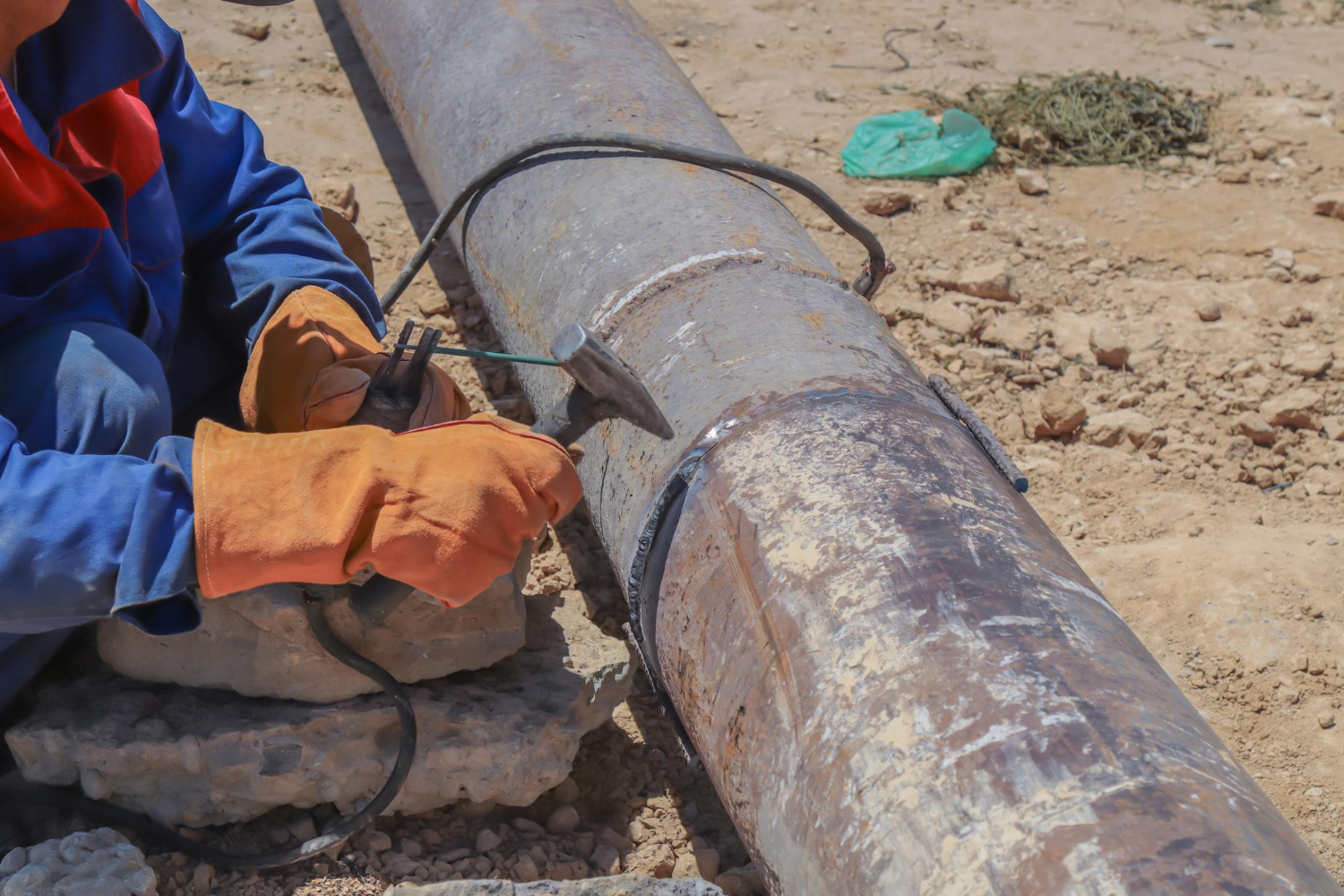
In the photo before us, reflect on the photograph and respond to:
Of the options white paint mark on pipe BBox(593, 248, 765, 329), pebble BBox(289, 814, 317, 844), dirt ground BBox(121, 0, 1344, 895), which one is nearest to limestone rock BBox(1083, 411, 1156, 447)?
dirt ground BBox(121, 0, 1344, 895)

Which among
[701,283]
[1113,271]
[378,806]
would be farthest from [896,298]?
[378,806]

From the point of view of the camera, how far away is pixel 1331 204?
402cm

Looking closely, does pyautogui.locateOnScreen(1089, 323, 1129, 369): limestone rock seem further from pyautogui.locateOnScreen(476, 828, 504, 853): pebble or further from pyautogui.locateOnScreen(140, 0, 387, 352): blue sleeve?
pyautogui.locateOnScreen(476, 828, 504, 853): pebble

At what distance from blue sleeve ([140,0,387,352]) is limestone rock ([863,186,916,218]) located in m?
2.10

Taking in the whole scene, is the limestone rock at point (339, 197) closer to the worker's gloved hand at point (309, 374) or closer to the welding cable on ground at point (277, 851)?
the worker's gloved hand at point (309, 374)

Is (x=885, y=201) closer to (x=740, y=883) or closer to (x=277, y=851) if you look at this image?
(x=740, y=883)

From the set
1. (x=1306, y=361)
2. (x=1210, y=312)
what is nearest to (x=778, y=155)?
(x=1210, y=312)

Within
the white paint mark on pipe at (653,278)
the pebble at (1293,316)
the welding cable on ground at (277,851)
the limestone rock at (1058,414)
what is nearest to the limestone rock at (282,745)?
the welding cable on ground at (277,851)

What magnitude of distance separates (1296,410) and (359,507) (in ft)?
8.63

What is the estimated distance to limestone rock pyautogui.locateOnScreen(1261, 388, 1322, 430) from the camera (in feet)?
10.4

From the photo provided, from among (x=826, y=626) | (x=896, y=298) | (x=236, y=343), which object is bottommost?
(x=896, y=298)

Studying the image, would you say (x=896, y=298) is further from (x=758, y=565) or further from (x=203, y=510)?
(x=203, y=510)

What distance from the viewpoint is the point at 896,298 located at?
363 cm

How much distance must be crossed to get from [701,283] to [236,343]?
3.01 feet
